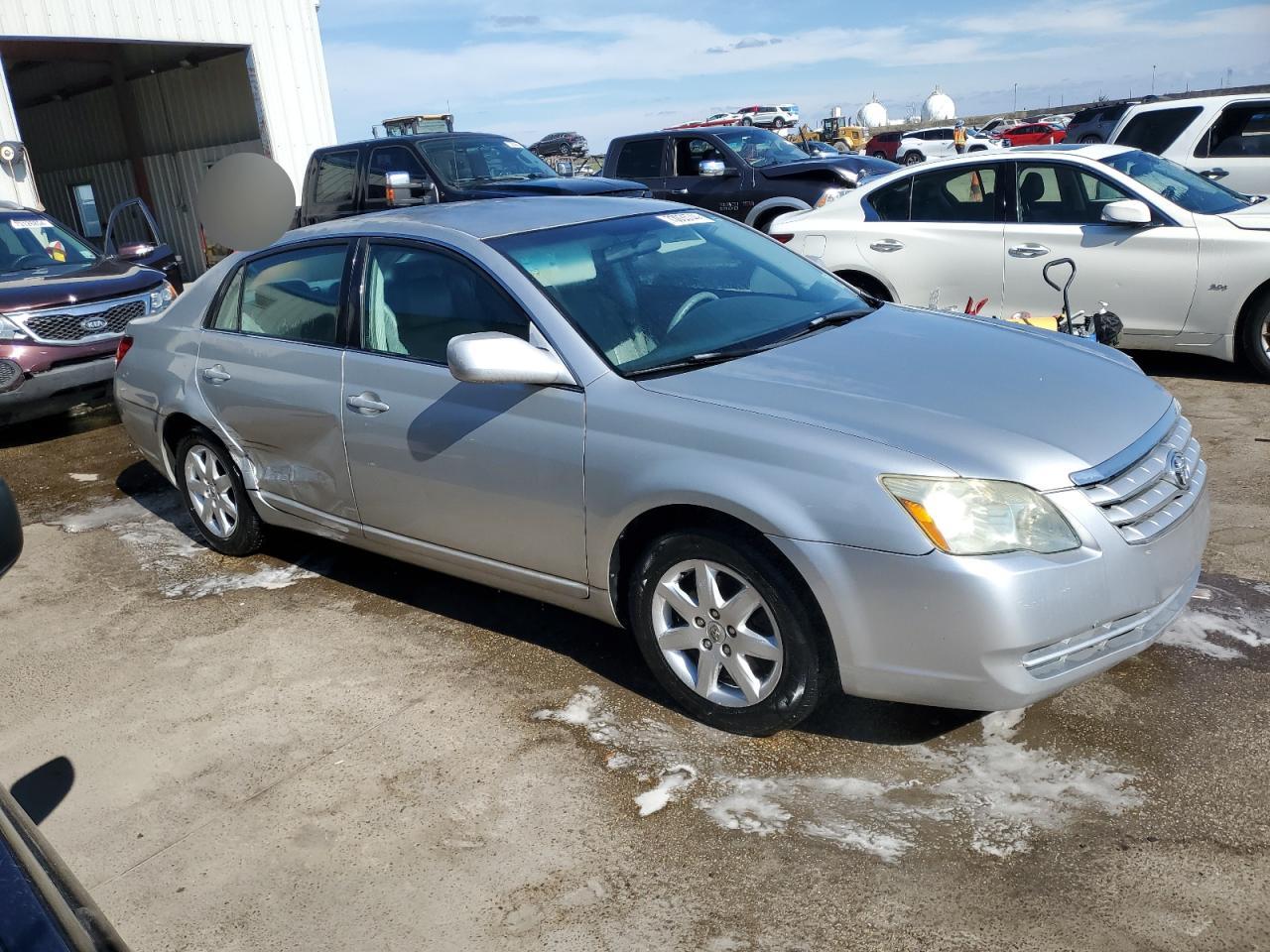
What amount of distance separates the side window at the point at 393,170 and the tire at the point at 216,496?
5.71 metres

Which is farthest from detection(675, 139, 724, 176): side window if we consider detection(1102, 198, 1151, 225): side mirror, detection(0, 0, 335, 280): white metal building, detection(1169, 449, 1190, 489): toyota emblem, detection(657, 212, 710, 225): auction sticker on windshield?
detection(1169, 449, 1190, 489): toyota emblem

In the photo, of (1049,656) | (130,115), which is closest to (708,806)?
(1049,656)

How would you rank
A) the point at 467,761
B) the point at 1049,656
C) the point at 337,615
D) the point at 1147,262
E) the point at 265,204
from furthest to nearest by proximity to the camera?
1. the point at 1147,262
2. the point at 265,204
3. the point at 337,615
4. the point at 467,761
5. the point at 1049,656

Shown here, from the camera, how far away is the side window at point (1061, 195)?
7082 mm

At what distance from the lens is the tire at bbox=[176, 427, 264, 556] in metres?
5.03

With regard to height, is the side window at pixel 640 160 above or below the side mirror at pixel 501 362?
below

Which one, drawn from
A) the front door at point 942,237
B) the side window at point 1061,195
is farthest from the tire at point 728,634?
the side window at point 1061,195

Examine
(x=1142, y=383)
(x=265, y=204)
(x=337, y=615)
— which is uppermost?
(x=265, y=204)

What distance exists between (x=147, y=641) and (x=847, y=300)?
308 cm

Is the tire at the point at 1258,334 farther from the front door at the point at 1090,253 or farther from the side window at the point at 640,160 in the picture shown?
the side window at the point at 640,160

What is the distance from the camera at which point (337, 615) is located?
4574mm

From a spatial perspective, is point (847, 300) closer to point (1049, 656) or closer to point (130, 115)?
point (1049, 656)

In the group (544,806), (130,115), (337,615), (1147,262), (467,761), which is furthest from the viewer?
(130,115)

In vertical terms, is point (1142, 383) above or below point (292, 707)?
above
